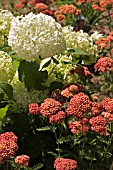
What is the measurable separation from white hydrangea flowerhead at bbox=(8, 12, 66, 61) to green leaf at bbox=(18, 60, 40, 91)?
0.04 m

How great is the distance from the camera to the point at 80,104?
8.13 ft

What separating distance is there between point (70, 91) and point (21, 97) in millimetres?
318

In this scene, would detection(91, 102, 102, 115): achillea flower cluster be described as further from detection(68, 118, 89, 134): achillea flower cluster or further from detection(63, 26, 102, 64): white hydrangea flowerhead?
detection(63, 26, 102, 64): white hydrangea flowerhead

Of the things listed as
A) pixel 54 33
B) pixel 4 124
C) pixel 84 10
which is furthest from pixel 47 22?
pixel 84 10

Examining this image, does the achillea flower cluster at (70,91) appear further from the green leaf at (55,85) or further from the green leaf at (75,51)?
the green leaf at (75,51)

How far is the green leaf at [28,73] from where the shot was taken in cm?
291

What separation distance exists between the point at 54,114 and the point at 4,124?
1.87 feet

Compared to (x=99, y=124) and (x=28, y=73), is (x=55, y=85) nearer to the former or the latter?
(x=28, y=73)

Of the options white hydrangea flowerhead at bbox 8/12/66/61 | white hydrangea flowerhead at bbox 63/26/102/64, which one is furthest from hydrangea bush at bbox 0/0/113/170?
white hydrangea flowerhead at bbox 63/26/102/64

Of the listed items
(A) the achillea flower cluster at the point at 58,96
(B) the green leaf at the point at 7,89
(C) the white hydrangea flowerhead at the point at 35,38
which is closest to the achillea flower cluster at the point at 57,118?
(A) the achillea flower cluster at the point at 58,96

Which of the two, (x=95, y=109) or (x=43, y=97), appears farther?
(x=43, y=97)

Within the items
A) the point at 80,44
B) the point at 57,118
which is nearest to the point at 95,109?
the point at 57,118

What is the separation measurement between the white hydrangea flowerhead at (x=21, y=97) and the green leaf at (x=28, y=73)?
0.07 m

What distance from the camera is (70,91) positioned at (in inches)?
109
